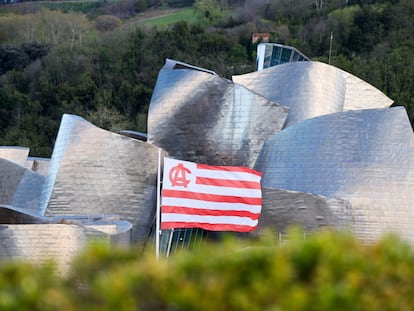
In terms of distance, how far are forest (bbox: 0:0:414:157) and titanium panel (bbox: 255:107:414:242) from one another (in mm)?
28174

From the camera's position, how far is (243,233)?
1975cm

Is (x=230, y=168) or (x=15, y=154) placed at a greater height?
(x=230, y=168)

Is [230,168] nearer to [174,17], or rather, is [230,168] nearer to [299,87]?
[299,87]

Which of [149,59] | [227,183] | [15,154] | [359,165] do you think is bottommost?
[149,59]

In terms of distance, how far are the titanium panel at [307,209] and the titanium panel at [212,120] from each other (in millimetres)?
1462

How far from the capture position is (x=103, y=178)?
19.4 meters

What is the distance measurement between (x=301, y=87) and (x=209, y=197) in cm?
435

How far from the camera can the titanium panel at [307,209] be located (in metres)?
18.9

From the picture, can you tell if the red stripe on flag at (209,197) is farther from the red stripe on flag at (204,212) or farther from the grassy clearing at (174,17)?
the grassy clearing at (174,17)

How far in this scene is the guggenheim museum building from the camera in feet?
62.0

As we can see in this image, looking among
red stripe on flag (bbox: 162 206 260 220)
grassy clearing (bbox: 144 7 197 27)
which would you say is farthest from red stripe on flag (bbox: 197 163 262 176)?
grassy clearing (bbox: 144 7 197 27)

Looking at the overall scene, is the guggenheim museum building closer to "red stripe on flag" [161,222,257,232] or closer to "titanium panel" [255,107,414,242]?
"titanium panel" [255,107,414,242]

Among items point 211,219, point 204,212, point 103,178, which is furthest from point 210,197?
point 103,178

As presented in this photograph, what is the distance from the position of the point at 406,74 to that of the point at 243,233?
102 ft
